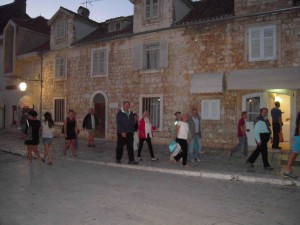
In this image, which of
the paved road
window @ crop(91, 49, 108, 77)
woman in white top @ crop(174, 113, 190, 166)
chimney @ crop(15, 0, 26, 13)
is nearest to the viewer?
the paved road

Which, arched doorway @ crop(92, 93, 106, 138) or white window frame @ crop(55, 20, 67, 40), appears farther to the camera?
white window frame @ crop(55, 20, 67, 40)

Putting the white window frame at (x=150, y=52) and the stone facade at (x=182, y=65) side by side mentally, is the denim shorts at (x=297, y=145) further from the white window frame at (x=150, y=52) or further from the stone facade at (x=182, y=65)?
the white window frame at (x=150, y=52)

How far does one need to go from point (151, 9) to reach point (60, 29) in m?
7.88

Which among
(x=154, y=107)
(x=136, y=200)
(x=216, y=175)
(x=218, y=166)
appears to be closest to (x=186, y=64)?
(x=154, y=107)

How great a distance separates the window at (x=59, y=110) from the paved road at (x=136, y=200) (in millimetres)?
13004

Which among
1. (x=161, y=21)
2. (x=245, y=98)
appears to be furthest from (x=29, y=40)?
(x=245, y=98)

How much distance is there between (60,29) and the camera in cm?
2183

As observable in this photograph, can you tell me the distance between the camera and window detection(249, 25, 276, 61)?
43.9 feet

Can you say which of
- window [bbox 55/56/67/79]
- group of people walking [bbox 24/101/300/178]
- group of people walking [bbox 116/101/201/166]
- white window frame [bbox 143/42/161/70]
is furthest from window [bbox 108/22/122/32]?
group of people walking [bbox 116/101/201/166]

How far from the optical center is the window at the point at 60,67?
841 inches

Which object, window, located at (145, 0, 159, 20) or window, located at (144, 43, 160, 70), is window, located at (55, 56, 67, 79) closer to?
window, located at (144, 43, 160, 70)

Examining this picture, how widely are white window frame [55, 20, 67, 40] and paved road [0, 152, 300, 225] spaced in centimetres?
1467

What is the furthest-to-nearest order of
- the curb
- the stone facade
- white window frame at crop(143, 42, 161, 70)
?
white window frame at crop(143, 42, 161, 70)
the stone facade
the curb

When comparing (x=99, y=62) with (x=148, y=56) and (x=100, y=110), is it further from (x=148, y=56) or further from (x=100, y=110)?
(x=148, y=56)
